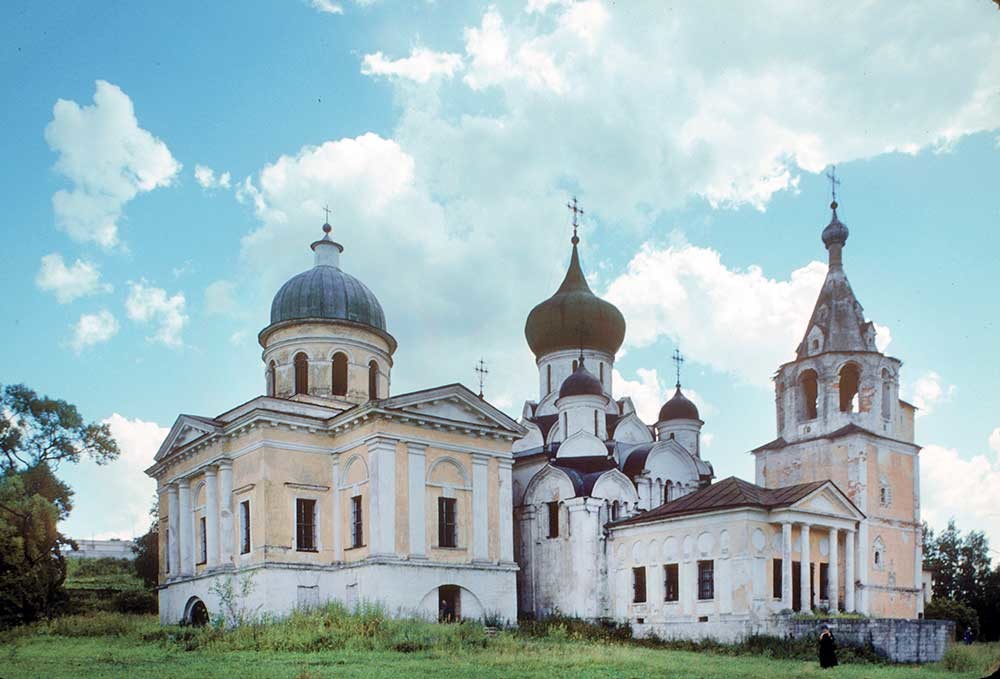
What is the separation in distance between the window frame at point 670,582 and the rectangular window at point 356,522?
29.0ft

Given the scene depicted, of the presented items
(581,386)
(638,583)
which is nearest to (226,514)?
(638,583)

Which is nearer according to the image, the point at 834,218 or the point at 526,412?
the point at 834,218

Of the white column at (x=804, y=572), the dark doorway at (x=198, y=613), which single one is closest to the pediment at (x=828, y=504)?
the white column at (x=804, y=572)

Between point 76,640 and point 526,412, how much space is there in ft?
68.1

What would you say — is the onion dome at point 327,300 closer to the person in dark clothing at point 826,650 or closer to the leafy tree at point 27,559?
the leafy tree at point 27,559

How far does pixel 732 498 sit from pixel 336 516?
→ 10901 mm

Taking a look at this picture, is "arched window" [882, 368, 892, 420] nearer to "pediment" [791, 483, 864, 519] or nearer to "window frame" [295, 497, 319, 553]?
"pediment" [791, 483, 864, 519]

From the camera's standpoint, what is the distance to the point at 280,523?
26109 millimetres

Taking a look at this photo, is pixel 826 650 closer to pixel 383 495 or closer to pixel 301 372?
pixel 383 495

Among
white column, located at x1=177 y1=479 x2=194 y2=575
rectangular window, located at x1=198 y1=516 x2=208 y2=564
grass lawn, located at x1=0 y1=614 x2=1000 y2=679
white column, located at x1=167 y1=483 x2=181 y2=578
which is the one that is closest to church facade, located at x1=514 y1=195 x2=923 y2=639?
grass lawn, located at x1=0 y1=614 x2=1000 y2=679

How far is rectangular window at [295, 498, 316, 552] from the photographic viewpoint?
2669cm

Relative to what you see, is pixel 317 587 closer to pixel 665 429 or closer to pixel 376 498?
pixel 376 498

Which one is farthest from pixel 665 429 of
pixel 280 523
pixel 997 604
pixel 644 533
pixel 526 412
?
pixel 997 604

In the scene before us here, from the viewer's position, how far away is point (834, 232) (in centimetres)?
3519
